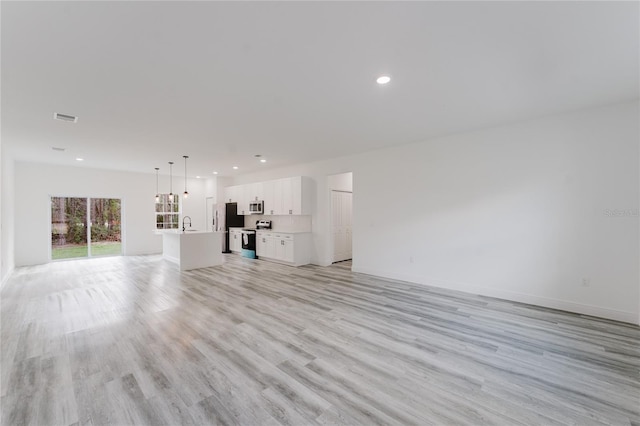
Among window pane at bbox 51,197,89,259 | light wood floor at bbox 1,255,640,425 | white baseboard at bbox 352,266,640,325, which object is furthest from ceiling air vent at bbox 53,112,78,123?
white baseboard at bbox 352,266,640,325

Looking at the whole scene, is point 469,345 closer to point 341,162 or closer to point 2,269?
point 341,162

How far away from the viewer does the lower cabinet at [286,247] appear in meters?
7.06

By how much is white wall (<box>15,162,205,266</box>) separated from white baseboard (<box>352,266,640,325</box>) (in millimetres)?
8318

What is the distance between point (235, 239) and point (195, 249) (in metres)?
2.45

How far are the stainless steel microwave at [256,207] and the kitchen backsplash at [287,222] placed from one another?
0.46m

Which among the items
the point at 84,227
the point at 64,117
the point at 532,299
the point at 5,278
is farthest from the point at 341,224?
the point at 84,227

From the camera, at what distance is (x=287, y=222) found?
26.5ft

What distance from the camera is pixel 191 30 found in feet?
6.67

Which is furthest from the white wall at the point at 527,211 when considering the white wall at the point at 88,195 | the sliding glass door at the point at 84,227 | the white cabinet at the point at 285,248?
the sliding glass door at the point at 84,227

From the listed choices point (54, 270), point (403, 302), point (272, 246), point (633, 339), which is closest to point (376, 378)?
point (403, 302)

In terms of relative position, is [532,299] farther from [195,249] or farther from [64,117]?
[64,117]

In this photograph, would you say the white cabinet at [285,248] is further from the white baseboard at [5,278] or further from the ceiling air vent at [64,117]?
the white baseboard at [5,278]

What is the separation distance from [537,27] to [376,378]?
3107mm

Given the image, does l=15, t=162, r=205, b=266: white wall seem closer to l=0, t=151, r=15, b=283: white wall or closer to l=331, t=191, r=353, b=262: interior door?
l=0, t=151, r=15, b=283: white wall
